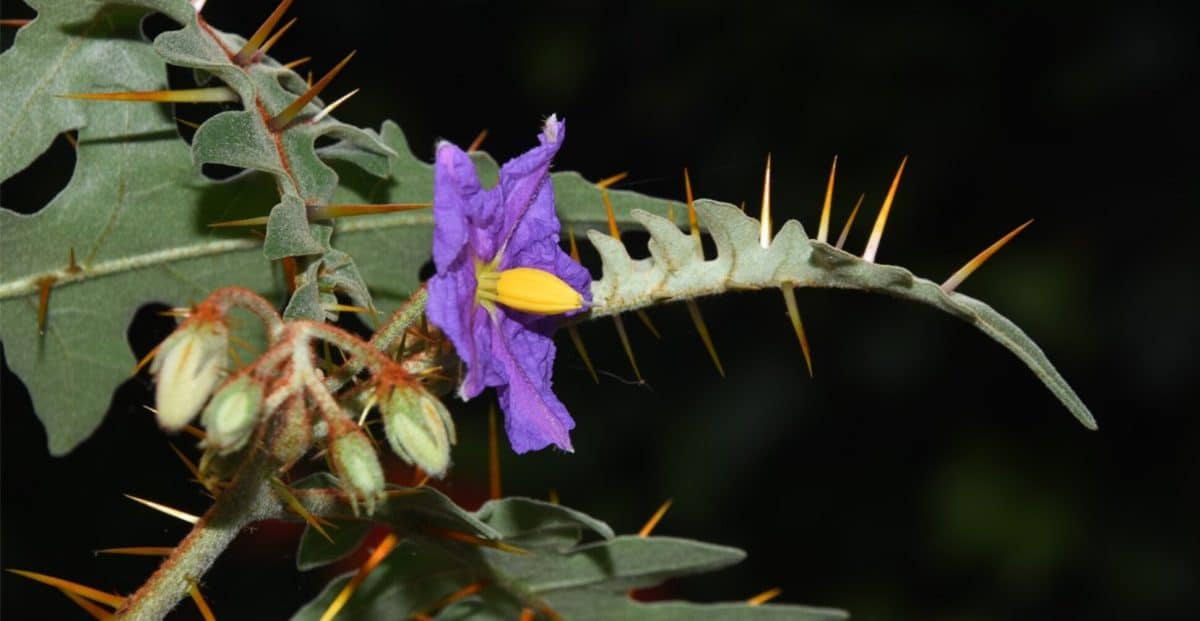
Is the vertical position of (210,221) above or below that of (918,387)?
above

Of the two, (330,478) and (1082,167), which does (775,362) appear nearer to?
(1082,167)

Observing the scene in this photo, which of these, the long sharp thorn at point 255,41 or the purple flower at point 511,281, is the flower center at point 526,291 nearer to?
the purple flower at point 511,281

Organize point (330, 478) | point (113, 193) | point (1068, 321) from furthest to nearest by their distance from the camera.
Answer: point (1068, 321), point (113, 193), point (330, 478)

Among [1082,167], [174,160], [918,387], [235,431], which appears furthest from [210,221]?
[1082,167]

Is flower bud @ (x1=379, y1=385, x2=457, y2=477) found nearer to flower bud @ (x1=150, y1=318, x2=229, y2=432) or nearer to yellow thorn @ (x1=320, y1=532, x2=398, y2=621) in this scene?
flower bud @ (x1=150, y1=318, x2=229, y2=432)

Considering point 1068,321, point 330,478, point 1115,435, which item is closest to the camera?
point 330,478

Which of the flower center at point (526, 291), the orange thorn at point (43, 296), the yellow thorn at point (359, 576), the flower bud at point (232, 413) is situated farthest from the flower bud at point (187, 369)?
the orange thorn at point (43, 296)

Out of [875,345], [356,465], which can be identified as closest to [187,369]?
[356,465]

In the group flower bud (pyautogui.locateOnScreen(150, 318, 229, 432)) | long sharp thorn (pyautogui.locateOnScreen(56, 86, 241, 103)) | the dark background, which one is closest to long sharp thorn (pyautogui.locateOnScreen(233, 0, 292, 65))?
long sharp thorn (pyautogui.locateOnScreen(56, 86, 241, 103))
